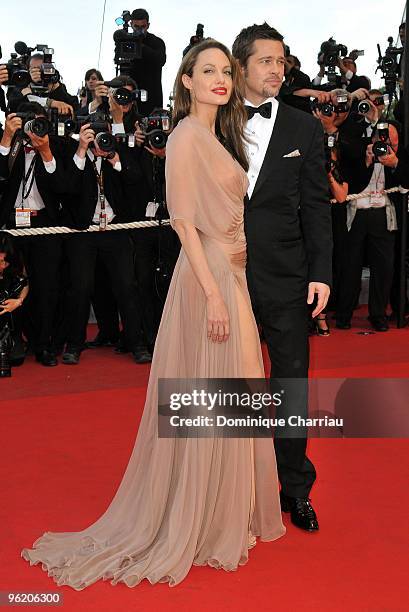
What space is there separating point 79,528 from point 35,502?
0.30 m

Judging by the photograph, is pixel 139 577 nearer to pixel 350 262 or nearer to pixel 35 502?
pixel 35 502

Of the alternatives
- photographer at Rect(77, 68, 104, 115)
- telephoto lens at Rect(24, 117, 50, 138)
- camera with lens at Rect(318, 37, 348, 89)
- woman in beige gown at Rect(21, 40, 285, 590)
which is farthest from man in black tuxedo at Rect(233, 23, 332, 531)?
camera with lens at Rect(318, 37, 348, 89)

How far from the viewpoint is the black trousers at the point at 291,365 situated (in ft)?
10.1

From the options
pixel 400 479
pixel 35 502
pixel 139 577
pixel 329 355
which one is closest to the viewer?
pixel 139 577

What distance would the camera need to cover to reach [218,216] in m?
2.85

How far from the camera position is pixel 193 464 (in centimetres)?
285

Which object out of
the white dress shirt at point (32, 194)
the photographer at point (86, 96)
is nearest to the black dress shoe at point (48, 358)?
the white dress shirt at point (32, 194)

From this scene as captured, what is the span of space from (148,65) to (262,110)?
468 cm

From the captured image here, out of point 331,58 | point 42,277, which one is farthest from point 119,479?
point 331,58

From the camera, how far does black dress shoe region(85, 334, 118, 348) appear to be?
6492mm

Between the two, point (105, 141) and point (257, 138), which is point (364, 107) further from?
point (257, 138)

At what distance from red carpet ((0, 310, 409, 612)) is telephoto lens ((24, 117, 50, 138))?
1.40 meters

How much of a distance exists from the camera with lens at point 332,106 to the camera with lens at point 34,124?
2028mm

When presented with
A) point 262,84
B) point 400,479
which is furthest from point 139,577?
point 262,84
